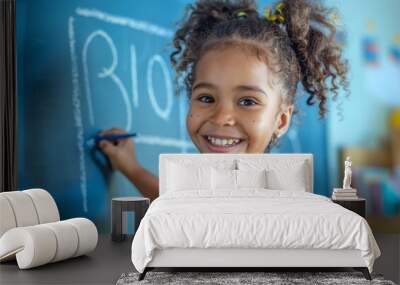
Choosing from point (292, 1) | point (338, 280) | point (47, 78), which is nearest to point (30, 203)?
point (47, 78)

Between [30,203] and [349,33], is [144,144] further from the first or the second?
[349,33]

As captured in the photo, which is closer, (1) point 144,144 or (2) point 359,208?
(2) point 359,208

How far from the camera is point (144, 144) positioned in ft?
23.0

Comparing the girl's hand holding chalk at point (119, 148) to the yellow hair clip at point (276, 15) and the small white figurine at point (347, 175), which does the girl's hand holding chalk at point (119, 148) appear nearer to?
the yellow hair clip at point (276, 15)

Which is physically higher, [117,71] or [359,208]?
[117,71]

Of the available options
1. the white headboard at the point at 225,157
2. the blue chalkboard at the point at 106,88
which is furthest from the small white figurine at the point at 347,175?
the blue chalkboard at the point at 106,88

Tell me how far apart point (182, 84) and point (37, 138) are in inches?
69.4

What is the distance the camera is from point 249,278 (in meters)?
4.47

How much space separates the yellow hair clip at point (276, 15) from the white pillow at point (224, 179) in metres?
1.89

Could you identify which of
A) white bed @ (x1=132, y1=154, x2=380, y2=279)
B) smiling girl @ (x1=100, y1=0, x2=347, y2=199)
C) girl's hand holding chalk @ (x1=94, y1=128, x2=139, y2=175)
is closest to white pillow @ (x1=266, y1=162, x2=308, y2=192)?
smiling girl @ (x1=100, y1=0, x2=347, y2=199)

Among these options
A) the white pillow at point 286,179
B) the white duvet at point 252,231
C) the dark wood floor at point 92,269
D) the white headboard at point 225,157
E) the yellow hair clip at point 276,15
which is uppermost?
the yellow hair clip at point 276,15

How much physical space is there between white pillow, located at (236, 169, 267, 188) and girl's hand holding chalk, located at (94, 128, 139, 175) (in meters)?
1.47

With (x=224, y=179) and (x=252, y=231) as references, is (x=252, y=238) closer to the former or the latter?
(x=252, y=231)

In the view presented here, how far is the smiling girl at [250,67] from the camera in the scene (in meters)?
6.79
